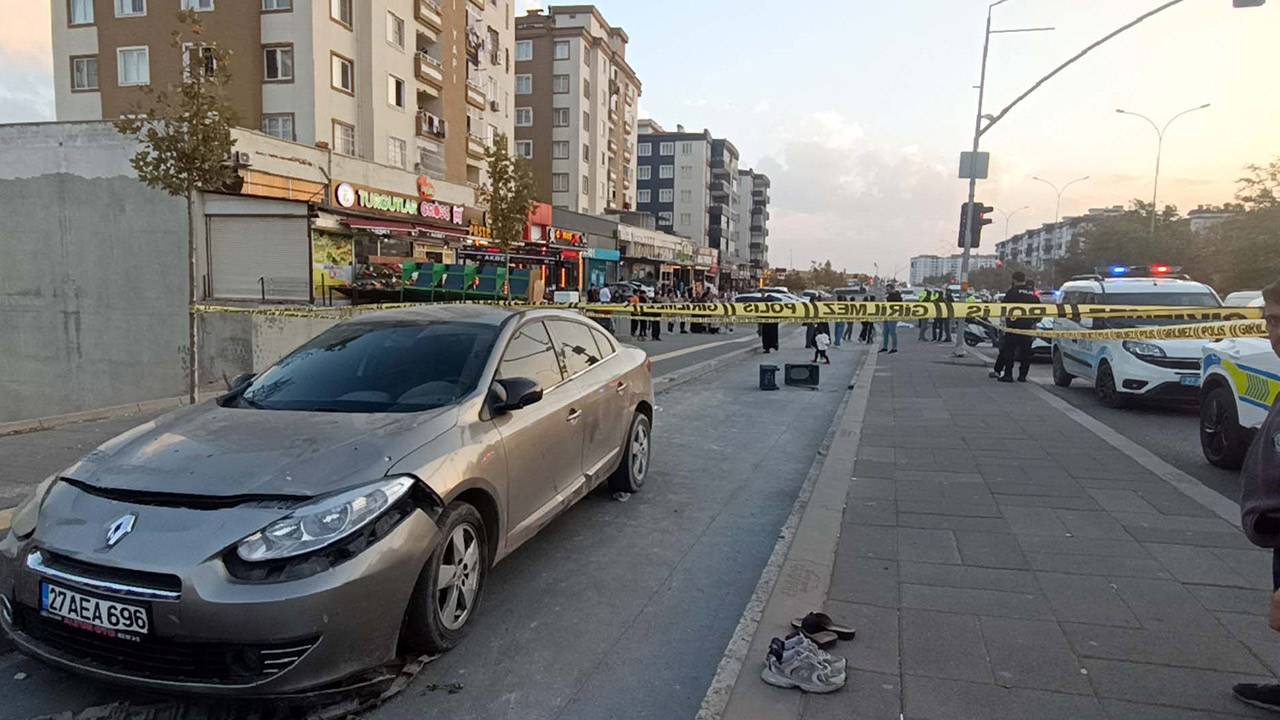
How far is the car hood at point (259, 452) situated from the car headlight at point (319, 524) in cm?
7

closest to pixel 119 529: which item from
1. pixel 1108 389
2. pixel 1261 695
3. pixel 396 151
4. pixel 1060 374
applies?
pixel 1261 695

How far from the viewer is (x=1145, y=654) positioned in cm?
325

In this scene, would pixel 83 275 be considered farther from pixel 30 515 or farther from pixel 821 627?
pixel 821 627

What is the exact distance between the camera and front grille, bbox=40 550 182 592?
2611 millimetres

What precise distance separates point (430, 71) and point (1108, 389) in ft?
101

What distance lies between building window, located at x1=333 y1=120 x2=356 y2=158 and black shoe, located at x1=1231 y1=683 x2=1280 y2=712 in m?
30.3

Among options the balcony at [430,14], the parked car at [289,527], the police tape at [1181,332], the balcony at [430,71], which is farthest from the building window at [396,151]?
the parked car at [289,527]

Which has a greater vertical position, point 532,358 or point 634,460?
point 532,358

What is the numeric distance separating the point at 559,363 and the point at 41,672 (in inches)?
115

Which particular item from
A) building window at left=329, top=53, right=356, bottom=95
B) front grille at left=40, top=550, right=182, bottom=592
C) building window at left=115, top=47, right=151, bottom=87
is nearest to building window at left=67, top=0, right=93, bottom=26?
building window at left=115, top=47, right=151, bottom=87

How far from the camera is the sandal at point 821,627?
3375 mm

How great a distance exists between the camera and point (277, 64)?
27656 millimetres

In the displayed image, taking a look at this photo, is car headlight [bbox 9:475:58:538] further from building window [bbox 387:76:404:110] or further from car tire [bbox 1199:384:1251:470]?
building window [bbox 387:76:404:110]

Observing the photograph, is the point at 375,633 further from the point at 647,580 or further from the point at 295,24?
the point at 295,24
